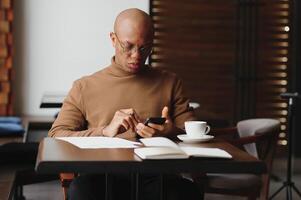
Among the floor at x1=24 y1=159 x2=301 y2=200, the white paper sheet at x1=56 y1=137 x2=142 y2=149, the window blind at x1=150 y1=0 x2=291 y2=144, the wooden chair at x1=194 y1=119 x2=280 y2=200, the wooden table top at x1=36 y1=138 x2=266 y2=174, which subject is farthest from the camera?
the window blind at x1=150 y1=0 x2=291 y2=144

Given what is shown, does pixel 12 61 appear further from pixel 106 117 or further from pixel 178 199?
pixel 178 199

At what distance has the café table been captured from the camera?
1.86 meters

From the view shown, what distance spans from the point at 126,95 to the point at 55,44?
263 cm

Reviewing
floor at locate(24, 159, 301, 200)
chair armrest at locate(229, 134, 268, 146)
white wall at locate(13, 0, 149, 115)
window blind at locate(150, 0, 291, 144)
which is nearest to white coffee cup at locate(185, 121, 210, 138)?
chair armrest at locate(229, 134, 268, 146)

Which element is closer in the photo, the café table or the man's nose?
the café table

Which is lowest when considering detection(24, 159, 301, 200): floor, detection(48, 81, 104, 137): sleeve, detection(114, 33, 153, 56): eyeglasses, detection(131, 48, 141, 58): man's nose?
detection(24, 159, 301, 200): floor

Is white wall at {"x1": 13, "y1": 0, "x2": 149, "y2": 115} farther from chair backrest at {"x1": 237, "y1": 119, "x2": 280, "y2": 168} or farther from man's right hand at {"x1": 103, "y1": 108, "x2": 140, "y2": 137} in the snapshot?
man's right hand at {"x1": 103, "y1": 108, "x2": 140, "y2": 137}

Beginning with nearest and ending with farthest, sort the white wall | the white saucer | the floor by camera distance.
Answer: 1. the white saucer
2. the floor
3. the white wall

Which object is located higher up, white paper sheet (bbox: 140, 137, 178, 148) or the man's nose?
the man's nose

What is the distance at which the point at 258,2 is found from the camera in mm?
6012

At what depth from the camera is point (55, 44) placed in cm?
527

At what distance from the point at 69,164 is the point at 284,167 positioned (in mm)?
4520

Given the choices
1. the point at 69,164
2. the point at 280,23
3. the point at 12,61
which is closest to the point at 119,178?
the point at 69,164

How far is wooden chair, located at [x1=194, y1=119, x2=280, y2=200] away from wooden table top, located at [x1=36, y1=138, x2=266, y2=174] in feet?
4.38
